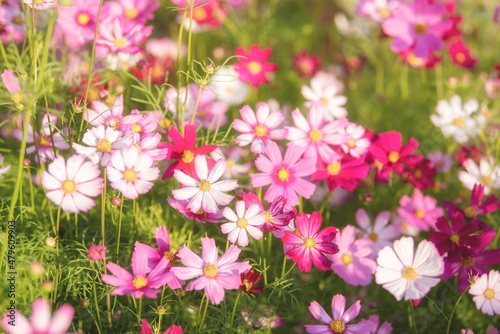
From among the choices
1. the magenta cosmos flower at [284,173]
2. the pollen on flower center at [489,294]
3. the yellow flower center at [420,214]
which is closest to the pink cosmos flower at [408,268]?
the pollen on flower center at [489,294]

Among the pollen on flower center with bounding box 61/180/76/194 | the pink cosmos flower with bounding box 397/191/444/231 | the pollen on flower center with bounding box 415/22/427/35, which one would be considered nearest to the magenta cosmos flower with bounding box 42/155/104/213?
the pollen on flower center with bounding box 61/180/76/194

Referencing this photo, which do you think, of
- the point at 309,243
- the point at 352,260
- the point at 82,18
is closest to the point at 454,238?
the point at 352,260

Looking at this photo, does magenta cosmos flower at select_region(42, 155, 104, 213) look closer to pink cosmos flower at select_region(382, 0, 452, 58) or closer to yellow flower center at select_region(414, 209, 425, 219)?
yellow flower center at select_region(414, 209, 425, 219)

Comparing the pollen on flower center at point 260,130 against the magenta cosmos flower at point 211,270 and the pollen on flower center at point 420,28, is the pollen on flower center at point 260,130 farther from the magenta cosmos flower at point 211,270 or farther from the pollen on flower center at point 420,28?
the pollen on flower center at point 420,28

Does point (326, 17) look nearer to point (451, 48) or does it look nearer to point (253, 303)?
point (451, 48)

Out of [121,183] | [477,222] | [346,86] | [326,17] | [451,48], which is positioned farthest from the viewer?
[326,17]

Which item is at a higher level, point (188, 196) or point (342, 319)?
point (188, 196)

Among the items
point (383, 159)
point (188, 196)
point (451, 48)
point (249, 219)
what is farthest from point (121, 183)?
point (451, 48)
